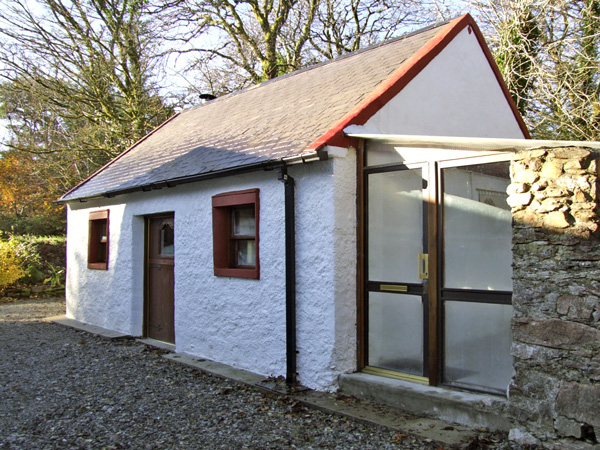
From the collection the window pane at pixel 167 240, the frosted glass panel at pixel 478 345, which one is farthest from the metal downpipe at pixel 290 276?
the window pane at pixel 167 240

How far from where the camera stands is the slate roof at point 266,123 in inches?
269

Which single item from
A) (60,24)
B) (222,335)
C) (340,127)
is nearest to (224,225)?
(222,335)

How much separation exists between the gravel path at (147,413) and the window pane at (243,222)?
197cm

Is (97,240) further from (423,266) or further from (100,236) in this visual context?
(423,266)

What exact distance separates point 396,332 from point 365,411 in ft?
3.06

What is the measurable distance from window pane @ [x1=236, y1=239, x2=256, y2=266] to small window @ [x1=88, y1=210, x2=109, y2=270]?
14.8 ft

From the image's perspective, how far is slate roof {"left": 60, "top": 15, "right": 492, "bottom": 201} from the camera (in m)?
6.82

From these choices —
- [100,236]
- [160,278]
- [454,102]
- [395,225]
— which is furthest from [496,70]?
[100,236]

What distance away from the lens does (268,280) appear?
6637 millimetres

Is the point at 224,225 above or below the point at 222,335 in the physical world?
above

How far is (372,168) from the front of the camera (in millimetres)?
6023

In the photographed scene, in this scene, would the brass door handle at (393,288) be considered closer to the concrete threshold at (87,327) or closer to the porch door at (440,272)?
the porch door at (440,272)

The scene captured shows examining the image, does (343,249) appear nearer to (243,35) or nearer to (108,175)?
(108,175)

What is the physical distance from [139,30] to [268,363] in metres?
13.4
